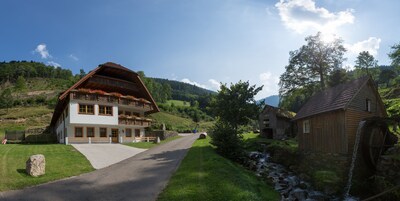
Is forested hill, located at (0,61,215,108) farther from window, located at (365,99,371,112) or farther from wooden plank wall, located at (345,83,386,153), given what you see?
window, located at (365,99,371,112)

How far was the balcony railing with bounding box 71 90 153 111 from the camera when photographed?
3531 centimetres

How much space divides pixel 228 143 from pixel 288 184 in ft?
26.9

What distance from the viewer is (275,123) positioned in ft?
147

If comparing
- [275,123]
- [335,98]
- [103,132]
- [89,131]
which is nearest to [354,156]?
[335,98]

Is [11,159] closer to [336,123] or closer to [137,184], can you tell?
[137,184]

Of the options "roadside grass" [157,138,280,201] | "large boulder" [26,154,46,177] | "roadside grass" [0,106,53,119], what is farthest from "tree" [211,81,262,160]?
"roadside grass" [0,106,53,119]

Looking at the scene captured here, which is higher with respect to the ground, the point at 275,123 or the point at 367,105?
Result: the point at 367,105

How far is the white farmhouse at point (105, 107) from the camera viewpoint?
35.5 m

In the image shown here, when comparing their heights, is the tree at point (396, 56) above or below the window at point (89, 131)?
above

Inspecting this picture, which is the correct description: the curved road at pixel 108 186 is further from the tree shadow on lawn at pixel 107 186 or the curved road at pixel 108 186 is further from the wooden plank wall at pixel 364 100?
the wooden plank wall at pixel 364 100

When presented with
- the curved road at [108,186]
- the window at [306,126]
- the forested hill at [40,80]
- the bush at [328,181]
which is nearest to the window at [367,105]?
the window at [306,126]

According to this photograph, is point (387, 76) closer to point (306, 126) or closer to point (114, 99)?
point (306, 126)

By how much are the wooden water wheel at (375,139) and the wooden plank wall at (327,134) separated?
162cm

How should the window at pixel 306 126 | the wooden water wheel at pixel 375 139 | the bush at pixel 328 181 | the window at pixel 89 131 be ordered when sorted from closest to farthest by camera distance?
the bush at pixel 328 181 < the wooden water wheel at pixel 375 139 < the window at pixel 306 126 < the window at pixel 89 131
